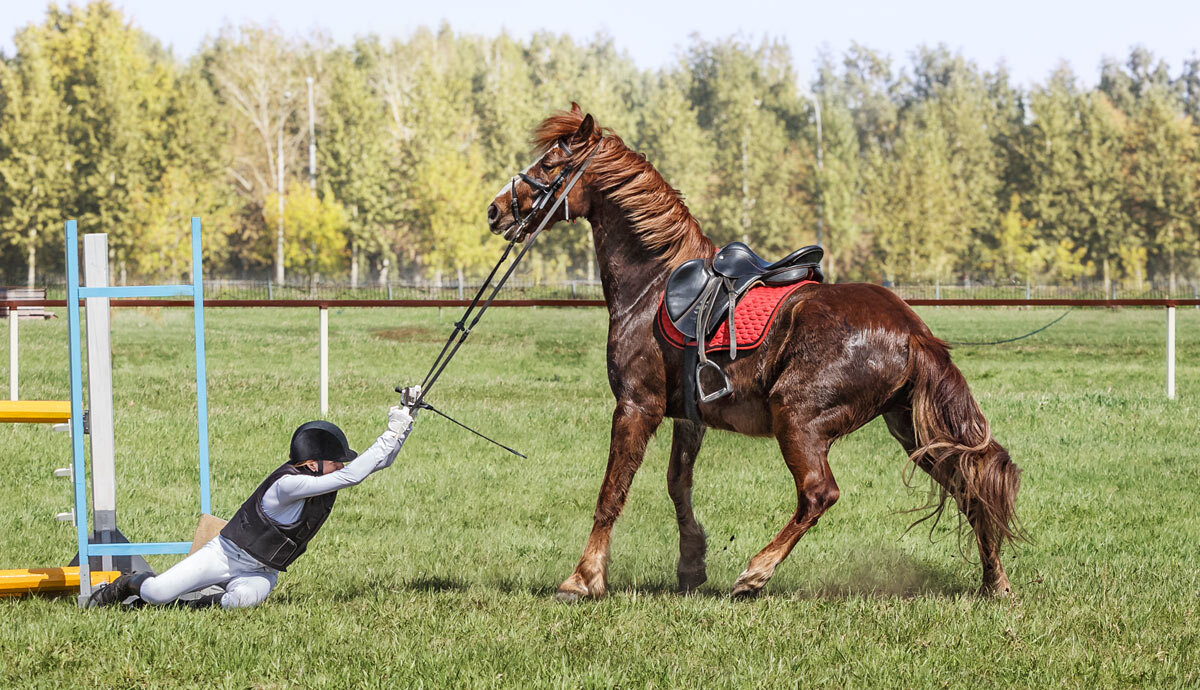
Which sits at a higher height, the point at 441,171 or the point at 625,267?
the point at 441,171

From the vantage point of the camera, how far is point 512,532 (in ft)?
26.9

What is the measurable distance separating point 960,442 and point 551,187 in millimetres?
2565

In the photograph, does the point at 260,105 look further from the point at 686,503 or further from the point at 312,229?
the point at 686,503

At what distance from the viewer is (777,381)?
19.1 ft

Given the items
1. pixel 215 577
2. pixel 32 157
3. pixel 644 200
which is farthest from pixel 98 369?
pixel 32 157

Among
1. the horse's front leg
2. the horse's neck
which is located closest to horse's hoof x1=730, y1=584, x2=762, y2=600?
the horse's front leg

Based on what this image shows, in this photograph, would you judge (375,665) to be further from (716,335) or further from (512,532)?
(512,532)

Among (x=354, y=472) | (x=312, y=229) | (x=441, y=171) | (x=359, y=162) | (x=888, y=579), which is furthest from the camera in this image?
(x=312, y=229)

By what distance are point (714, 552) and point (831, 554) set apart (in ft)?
2.44

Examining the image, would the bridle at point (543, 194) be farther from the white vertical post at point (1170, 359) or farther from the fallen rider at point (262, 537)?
the white vertical post at point (1170, 359)

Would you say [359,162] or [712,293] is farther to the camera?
[359,162]

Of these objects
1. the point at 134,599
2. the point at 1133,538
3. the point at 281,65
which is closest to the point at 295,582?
the point at 134,599

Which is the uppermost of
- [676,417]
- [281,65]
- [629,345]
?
[281,65]

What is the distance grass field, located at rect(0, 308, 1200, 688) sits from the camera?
188 inches
